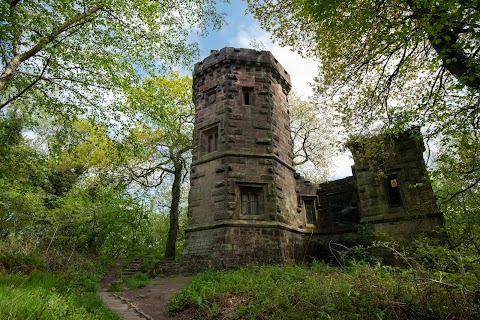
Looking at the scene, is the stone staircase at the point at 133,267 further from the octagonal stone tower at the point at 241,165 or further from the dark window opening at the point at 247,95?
the dark window opening at the point at 247,95

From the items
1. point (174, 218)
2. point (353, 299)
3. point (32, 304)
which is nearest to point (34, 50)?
point (32, 304)

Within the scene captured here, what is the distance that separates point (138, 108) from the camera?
27.7 ft

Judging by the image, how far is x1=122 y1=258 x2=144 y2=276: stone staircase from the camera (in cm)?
1393

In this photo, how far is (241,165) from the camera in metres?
Answer: 11.9

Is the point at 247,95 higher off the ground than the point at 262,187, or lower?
higher

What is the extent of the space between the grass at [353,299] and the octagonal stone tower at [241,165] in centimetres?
451

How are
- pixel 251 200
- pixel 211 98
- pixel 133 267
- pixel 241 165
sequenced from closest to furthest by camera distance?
pixel 251 200
pixel 241 165
pixel 211 98
pixel 133 267

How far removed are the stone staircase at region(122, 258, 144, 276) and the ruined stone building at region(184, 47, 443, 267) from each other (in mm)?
4458

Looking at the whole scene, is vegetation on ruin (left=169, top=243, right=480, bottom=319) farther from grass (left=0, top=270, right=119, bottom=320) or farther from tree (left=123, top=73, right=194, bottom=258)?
tree (left=123, top=73, right=194, bottom=258)

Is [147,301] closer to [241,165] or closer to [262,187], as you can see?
[262,187]

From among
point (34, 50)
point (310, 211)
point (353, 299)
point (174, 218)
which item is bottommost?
point (353, 299)

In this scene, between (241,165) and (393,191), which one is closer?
(393,191)

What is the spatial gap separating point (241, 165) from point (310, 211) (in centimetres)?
512

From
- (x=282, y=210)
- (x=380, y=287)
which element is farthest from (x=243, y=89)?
(x=380, y=287)
